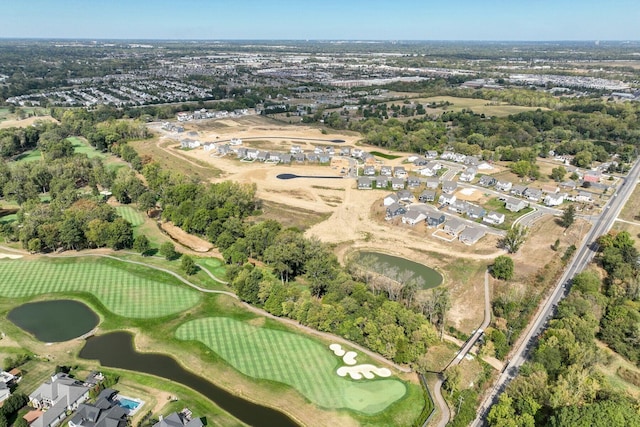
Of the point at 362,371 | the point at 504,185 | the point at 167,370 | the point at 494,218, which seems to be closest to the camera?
the point at 362,371

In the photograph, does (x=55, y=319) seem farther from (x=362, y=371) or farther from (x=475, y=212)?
(x=475, y=212)

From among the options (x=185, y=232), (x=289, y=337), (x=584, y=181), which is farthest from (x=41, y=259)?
(x=584, y=181)

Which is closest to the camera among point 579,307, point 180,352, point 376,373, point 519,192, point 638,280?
point 376,373

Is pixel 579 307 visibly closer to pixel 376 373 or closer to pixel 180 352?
pixel 376 373

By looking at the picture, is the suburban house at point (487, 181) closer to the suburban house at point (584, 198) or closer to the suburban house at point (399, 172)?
the suburban house at point (584, 198)

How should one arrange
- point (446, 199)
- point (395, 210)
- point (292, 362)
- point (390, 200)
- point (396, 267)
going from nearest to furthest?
point (292, 362), point (396, 267), point (395, 210), point (390, 200), point (446, 199)

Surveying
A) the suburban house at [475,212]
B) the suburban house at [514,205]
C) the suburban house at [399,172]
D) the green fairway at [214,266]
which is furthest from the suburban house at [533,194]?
the green fairway at [214,266]

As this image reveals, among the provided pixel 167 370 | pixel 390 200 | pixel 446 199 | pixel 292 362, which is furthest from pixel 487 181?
pixel 167 370

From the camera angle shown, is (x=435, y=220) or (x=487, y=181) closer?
(x=435, y=220)
